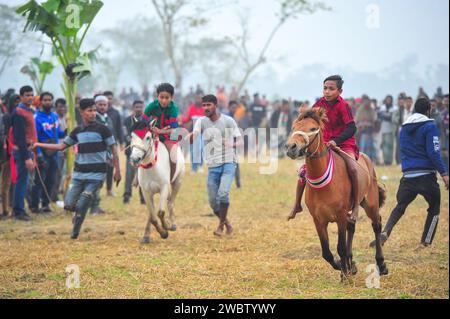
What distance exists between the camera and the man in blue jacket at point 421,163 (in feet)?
32.2

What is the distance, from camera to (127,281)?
800 cm

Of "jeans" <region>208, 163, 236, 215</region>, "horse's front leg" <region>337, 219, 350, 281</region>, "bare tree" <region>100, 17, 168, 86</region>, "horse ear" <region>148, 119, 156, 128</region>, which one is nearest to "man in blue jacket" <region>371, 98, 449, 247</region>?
"horse's front leg" <region>337, 219, 350, 281</region>

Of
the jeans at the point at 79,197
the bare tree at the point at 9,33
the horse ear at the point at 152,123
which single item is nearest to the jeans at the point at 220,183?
the horse ear at the point at 152,123

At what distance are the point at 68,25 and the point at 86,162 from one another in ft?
12.7

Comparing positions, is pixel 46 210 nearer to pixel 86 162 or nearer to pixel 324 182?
pixel 86 162

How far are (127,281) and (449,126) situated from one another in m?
14.7

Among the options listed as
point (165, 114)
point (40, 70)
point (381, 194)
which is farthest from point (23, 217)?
point (381, 194)

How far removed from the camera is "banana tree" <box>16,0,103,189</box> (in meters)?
13.1

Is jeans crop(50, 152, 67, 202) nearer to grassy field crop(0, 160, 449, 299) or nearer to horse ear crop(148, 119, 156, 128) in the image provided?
grassy field crop(0, 160, 449, 299)

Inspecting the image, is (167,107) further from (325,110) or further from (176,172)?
(325,110)

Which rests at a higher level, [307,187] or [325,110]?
[325,110]

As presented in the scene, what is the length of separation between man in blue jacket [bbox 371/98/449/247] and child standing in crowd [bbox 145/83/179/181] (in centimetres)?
353

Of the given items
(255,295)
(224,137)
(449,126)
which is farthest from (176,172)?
(449,126)

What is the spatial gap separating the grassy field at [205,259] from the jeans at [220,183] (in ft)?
2.09
